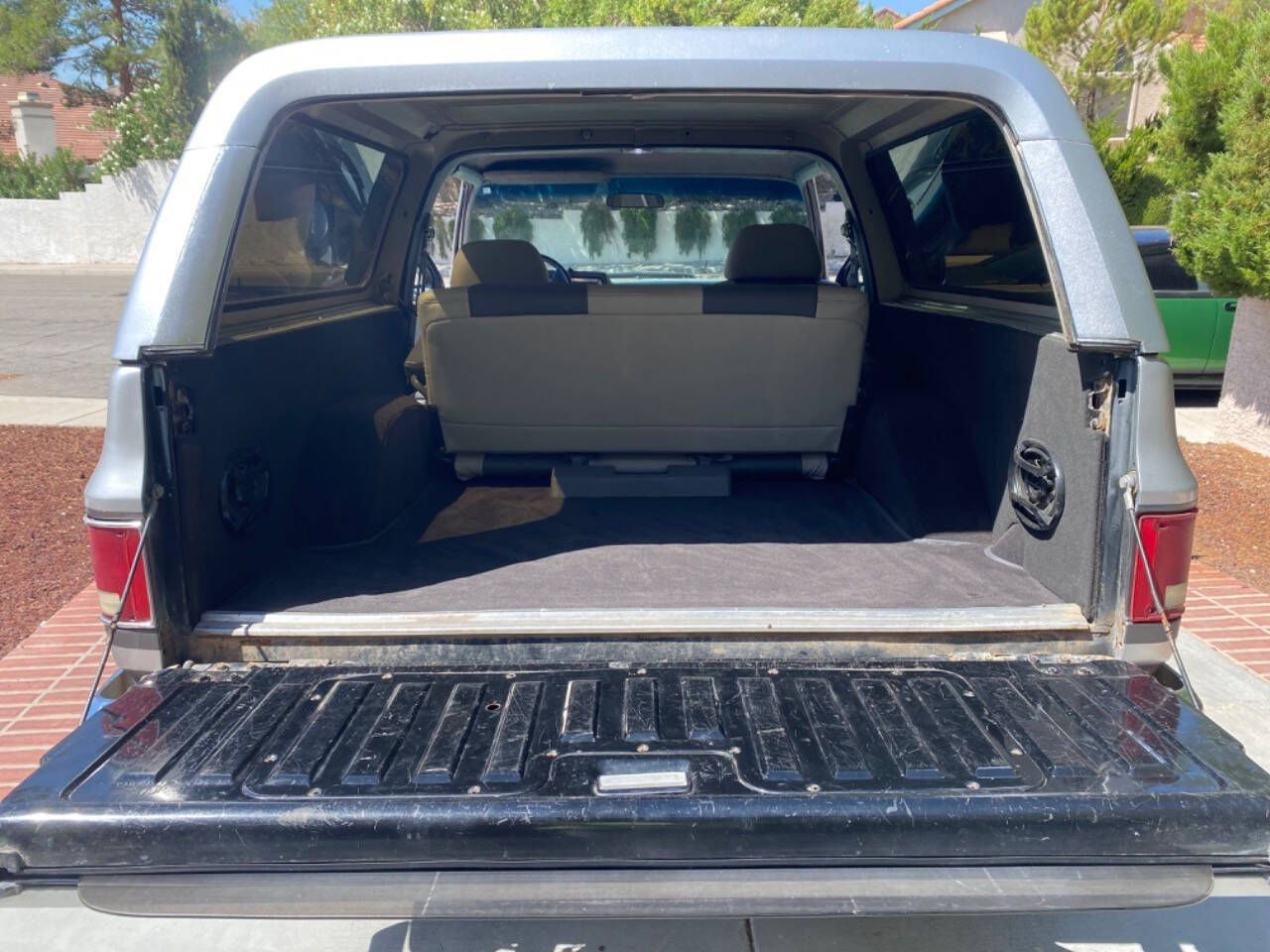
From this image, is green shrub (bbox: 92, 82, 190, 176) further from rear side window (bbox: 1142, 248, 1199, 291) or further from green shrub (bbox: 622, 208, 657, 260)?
green shrub (bbox: 622, 208, 657, 260)

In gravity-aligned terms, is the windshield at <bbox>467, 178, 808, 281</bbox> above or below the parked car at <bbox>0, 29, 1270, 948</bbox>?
above

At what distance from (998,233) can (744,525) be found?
1285 mm

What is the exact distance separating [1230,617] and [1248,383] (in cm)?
353

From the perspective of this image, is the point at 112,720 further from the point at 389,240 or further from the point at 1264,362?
the point at 1264,362

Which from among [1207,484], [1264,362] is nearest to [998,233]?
[1207,484]

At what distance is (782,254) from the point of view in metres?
4.21

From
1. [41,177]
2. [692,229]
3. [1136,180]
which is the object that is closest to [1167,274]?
[1136,180]

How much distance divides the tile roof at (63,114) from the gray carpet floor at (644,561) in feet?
114

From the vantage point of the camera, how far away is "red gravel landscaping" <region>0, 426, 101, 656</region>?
4841mm

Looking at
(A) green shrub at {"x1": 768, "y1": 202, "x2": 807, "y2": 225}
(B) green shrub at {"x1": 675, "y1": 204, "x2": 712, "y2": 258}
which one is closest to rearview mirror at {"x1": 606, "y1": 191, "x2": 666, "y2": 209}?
(B) green shrub at {"x1": 675, "y1": 204, "x2": 712, "y2": 258}

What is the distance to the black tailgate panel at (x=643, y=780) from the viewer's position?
5.76 ft

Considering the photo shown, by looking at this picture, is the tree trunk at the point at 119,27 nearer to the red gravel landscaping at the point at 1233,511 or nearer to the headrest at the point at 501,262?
the headrest at the point at 501,262

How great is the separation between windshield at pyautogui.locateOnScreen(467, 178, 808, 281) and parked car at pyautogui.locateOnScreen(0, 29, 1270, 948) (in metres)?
1.09

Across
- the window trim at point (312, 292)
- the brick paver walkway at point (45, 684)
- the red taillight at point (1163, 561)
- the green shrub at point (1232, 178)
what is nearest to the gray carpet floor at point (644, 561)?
the red taillight at point (1163, 561)
